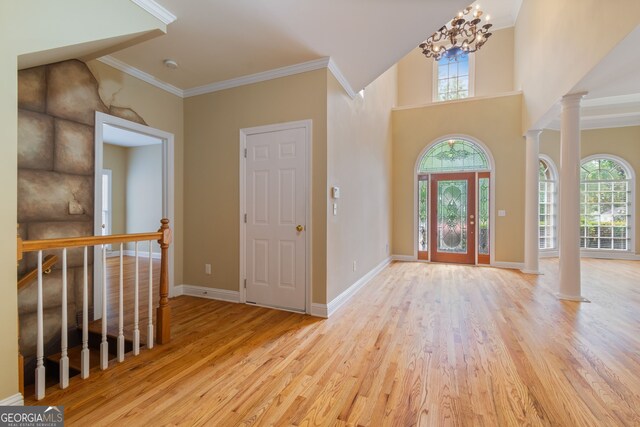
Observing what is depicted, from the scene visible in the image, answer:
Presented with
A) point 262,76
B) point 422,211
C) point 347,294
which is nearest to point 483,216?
point 422,211

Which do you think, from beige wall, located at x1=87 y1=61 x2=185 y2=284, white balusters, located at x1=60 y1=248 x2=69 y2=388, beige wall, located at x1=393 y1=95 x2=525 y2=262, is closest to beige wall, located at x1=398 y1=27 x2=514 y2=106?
beige wall, located at x1=393 y1=95 x2=525 y2=262

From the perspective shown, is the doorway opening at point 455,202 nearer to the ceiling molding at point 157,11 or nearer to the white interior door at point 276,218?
the white interior door at point 276,218

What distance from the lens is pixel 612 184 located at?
682cm

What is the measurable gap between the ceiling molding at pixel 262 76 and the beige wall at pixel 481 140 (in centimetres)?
420

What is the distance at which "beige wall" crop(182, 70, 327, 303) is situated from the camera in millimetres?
3252

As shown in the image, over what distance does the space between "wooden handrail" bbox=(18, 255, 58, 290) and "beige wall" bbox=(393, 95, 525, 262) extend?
241 inches

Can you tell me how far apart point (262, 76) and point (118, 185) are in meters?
6.03

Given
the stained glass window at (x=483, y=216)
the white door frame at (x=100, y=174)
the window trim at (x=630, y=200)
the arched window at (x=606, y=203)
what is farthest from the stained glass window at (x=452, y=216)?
the white door frame at (x=100, y=174)

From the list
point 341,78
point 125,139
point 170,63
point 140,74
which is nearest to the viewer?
point 170,63

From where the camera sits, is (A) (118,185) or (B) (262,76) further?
(A) (118,185)

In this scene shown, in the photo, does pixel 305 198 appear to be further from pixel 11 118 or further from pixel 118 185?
Result: pixel 118 185

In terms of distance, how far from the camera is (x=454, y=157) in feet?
21.2

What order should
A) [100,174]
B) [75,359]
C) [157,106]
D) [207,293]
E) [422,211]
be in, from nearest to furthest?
[75,359] → [100,174] → [157,106] → [207,293] → [422,211]

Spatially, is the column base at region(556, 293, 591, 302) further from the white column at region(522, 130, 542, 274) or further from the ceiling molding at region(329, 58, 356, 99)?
the ceiling molding at region(329, 58, 356, 99)
